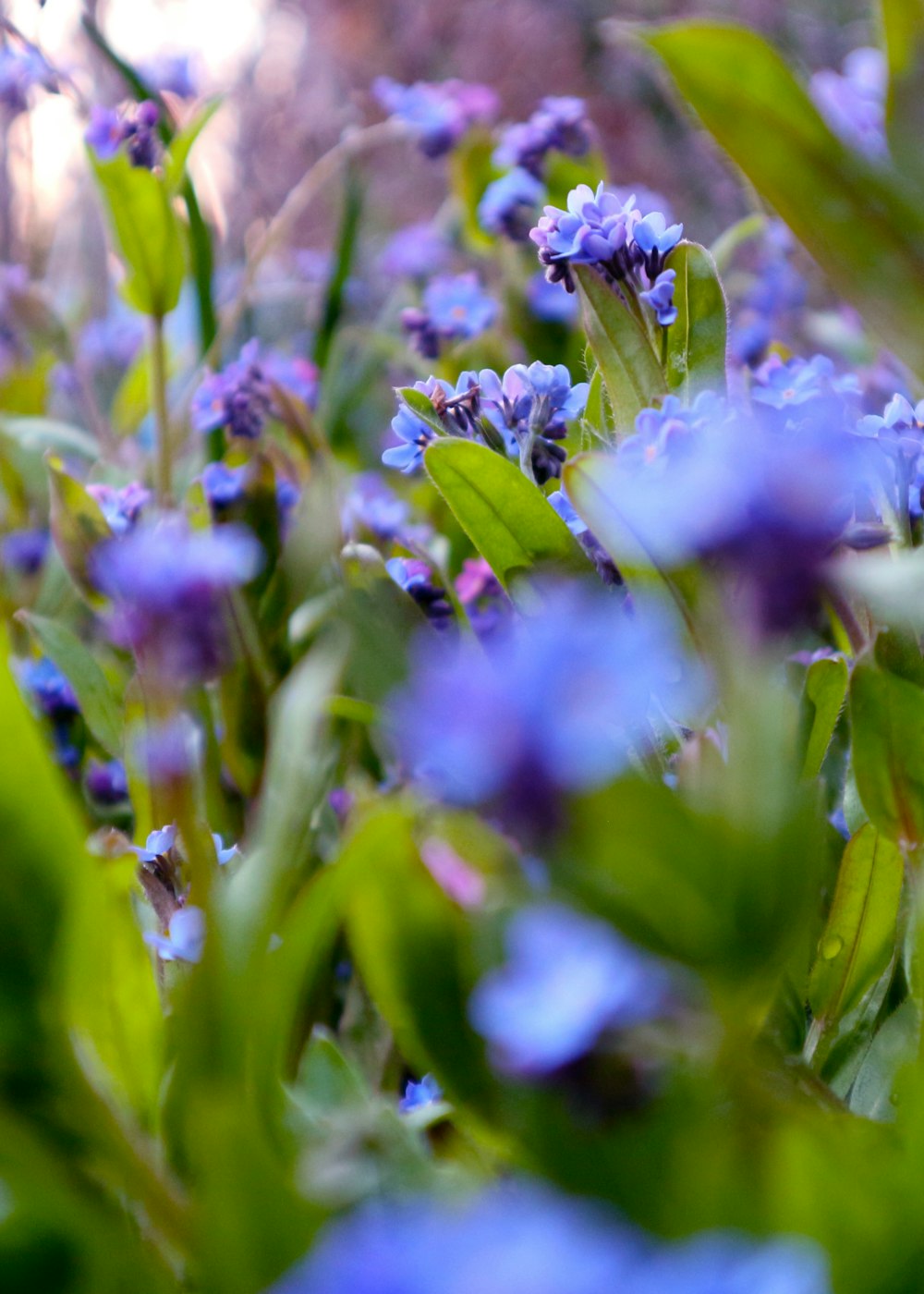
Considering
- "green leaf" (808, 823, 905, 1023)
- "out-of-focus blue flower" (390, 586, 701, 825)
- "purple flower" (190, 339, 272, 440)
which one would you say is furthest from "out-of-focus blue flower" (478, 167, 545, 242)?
"out-of-focus blue flower" (390, 586, 701, 825)

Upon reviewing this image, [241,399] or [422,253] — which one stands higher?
[241,399]

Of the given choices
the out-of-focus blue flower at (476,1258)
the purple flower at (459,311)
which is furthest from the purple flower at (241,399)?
the out-of-focus blue flower at (476,1258)

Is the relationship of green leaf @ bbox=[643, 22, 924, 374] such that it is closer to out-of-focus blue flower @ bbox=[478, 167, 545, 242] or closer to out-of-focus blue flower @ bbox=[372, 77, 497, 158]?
out-of-focus blue flower @ bbox=[478, 167, 545, 242]

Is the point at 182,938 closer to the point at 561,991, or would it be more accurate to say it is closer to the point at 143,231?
the point at 561,991

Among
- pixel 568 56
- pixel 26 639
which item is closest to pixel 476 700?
pixel 26 639

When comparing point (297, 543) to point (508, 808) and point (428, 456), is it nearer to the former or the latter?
point (428, 456)

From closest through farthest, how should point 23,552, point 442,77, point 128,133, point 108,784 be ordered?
1. point 108,784
2. point 128,133
3. point 23,552
4. point 442,77

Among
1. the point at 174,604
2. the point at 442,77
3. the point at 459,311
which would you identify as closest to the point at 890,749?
the point at 174,604
